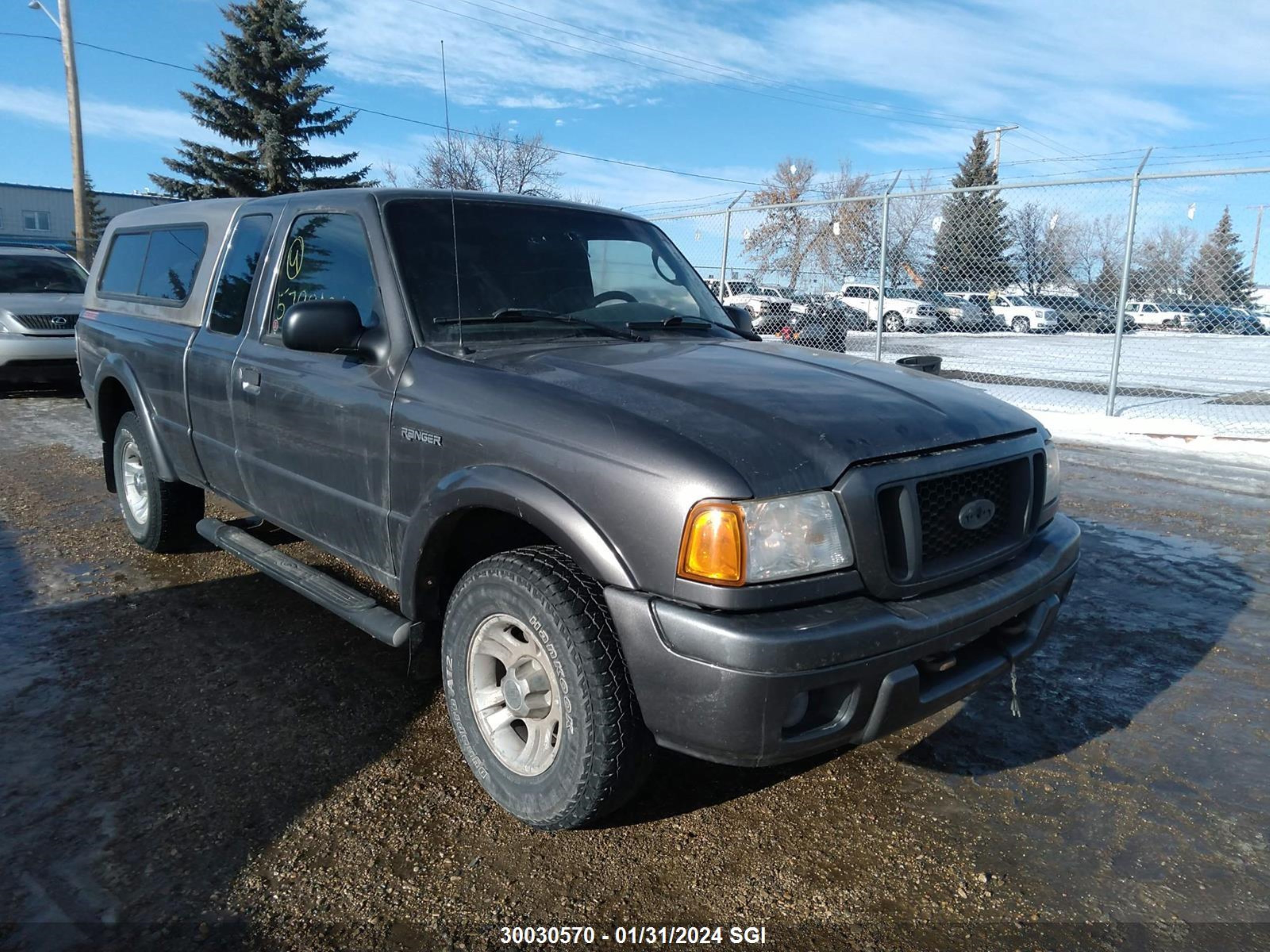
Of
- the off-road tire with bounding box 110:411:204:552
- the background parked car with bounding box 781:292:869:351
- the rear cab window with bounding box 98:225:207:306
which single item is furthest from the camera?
the background parked car with bounding box 781:292:869:351

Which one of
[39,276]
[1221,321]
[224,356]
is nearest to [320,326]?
[224,356]

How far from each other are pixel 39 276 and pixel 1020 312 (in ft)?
57.1

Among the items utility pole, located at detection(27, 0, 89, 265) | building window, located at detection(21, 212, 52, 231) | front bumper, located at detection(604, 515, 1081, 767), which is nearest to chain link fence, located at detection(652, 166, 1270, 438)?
front bumper, located at detection(604, 515, 1081, 767)

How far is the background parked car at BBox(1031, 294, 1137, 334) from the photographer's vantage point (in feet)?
49.5

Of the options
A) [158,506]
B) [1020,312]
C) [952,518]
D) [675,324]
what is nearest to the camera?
[952,518]

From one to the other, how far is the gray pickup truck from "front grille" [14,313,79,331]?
27.4 feet

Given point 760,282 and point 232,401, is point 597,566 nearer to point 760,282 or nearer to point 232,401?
point 232,401

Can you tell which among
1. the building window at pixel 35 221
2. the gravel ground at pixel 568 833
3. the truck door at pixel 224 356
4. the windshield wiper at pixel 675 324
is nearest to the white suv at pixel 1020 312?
the windshield wiper at pixel 675 324

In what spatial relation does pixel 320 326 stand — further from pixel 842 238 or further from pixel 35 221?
pixel 35 221

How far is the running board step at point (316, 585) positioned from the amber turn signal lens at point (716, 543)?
124cm

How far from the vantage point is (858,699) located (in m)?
2.19

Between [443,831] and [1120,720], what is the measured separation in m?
2.50

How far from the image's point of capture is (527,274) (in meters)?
A: 3.36

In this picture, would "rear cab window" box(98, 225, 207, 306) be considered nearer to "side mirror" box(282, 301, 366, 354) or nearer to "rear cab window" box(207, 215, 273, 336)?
"rear cab window" box(207, 215, 273, 336)
